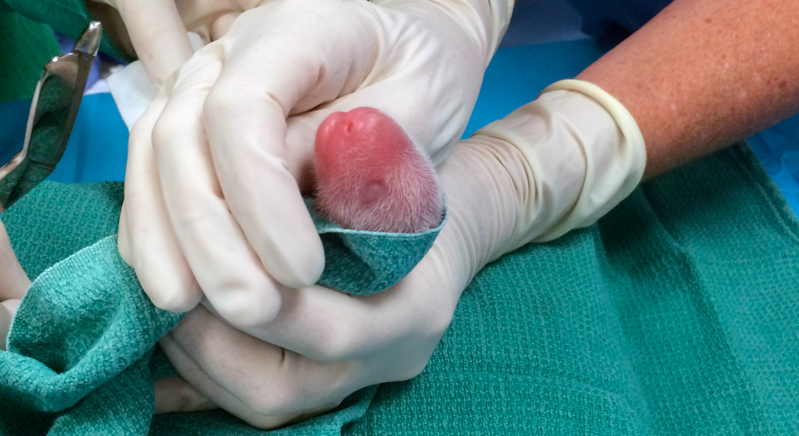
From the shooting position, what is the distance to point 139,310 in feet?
1.59

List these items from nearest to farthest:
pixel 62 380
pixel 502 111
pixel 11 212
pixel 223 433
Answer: pixel 62 380 < pixel 223 433 < pixel 11 212 < pixel 502 111

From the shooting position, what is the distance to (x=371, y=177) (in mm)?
492

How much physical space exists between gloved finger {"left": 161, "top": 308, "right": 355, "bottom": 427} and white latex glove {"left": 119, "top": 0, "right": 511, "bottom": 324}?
0.08 meters

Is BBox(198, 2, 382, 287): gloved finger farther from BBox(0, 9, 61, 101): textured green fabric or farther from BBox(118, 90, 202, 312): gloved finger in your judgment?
BBox(0, 9, 61, 101): textured green fabric

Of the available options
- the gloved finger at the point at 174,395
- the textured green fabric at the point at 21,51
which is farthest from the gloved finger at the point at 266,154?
the textured green fabric at the point at 21,51

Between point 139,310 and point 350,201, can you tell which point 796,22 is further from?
point 139,310

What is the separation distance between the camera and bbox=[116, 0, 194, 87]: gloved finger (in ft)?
2.68

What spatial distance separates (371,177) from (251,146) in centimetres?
11

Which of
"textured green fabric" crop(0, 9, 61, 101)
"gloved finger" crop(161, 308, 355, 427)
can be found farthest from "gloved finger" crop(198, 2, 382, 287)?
"textured green fabric" crop(0, 9, 61, 101)

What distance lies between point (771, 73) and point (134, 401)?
1.01 metres

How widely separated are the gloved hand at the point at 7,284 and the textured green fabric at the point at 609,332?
0.06 metres

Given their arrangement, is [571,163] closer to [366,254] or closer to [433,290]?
[433,290]

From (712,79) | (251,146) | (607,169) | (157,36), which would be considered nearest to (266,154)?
(251,146)

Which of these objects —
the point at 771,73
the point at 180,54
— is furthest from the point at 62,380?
the point at 771,73
